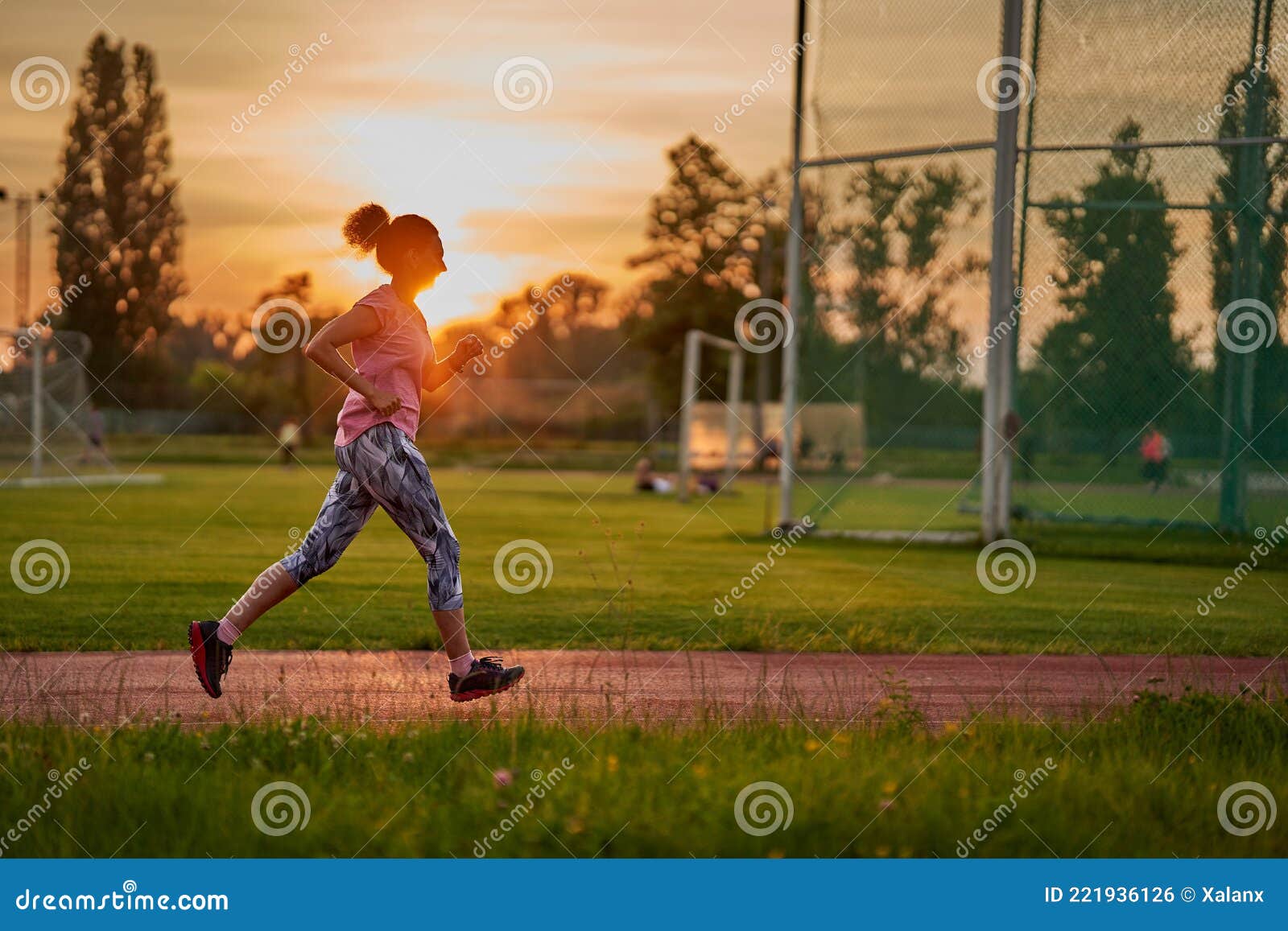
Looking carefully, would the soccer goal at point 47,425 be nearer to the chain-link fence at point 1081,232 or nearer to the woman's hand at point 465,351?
the chain-link fence at point 1081,232

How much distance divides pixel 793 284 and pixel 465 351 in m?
10.1

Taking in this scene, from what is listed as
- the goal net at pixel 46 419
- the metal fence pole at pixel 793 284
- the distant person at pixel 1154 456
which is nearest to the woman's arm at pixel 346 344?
the metal fence pole at pixel 793 284

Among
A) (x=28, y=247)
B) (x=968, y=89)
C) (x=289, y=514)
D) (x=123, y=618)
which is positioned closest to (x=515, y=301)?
(x=28, y=247)

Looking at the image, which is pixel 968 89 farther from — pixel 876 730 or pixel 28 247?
pixel 28 247

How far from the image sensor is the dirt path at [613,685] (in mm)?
6070

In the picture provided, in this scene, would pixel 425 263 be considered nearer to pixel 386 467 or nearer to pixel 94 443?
pixel 386 467

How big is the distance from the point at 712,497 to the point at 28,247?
1855 centimetres

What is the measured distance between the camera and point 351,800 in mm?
4488

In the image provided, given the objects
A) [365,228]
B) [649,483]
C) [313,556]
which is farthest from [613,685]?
[649,483]

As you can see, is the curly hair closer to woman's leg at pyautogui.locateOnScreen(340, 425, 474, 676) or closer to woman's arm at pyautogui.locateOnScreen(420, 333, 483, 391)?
woman's arm at pyautogui.locateOnScreen(420, 333, 483, 391)

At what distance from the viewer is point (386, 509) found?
20.2 feet

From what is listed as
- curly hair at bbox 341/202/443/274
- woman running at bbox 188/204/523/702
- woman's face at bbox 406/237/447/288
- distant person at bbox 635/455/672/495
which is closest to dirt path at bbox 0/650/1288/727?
woman running at bbox 188/204/523/702

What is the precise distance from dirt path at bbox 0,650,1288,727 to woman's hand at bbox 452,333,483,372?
154 cm

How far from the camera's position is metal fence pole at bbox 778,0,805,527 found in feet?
52.0
